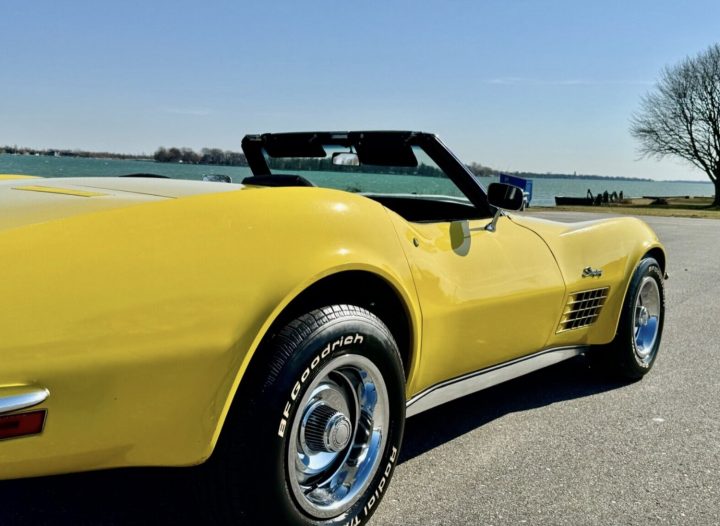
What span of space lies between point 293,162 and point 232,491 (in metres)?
1.98

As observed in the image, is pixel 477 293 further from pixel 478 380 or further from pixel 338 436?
pixel 338 436

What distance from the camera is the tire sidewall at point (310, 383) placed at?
6.48 ft

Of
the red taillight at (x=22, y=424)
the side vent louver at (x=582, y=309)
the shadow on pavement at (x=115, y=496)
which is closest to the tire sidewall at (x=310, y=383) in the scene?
the shadow on pavement at (x=115, y=496)

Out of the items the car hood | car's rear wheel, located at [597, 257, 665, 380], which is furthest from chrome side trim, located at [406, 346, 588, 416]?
the car hood

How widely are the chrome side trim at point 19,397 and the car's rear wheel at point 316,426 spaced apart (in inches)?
20.5

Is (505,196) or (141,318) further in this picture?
(505,196)

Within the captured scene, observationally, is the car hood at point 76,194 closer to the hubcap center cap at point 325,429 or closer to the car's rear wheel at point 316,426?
the car's rear wheel at point 316,426

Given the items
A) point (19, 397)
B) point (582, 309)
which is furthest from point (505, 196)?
point (19, 397)

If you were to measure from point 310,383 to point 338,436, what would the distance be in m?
0.27

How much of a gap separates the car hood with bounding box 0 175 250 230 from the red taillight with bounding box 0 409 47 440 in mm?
517

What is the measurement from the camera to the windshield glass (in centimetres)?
314

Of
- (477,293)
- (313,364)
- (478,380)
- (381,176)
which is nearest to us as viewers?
(313,364)

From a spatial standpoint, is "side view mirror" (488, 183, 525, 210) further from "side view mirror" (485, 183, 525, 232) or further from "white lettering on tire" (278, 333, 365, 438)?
"white lettering on tire" (278, 333, 365, 438)

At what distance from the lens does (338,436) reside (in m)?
2.25
